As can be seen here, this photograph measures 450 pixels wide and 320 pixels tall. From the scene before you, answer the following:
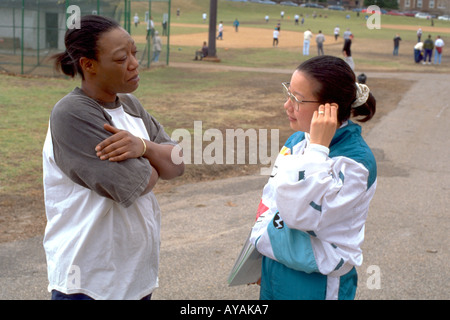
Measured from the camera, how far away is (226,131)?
11.5 metres

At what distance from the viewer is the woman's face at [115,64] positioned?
2.39 m

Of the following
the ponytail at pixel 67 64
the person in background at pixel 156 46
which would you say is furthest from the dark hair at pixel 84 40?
the person in background at pixel 156 46

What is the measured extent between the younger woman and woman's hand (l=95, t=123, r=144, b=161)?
58 cm

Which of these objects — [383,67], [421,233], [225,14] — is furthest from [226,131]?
[225,14]

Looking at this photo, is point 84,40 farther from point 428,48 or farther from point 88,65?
point 428,48

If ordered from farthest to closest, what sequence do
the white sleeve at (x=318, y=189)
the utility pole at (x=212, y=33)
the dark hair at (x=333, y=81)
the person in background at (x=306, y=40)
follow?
the person in background at (x=306, y=40) → the utility pole at (x=212, y=33) → the dark hair at (x=333, y=81) → the white sleeve at (x=318, y=189)

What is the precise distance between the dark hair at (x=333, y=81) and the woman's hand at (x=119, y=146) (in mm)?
751

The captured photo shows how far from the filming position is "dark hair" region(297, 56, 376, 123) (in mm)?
2385

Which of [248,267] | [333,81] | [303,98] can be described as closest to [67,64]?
[303,98]

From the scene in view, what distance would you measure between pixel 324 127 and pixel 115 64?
0.88 m

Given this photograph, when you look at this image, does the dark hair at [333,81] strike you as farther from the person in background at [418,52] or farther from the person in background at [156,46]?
the person in background at [418,52]

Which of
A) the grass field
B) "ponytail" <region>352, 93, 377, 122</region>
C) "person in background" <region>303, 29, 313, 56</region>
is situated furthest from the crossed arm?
"person in background" <region>303, 29, 313, 56</region>
